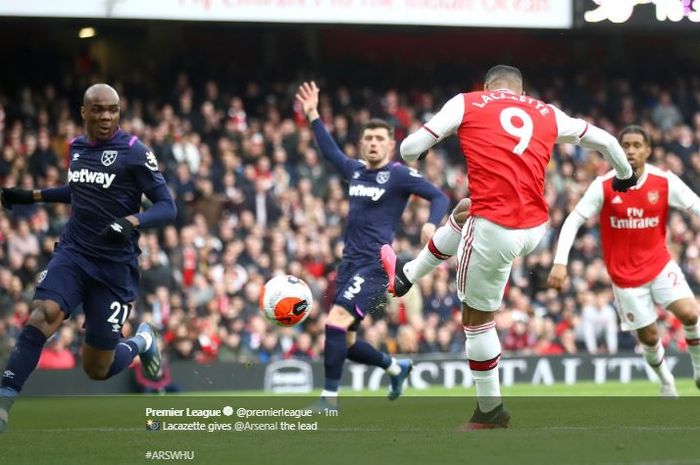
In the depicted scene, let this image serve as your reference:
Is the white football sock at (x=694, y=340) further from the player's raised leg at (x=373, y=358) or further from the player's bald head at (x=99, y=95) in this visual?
the player's bald head at (x=99, y=95)

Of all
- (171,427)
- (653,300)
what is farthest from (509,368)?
(171,427)

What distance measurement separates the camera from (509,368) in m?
18.6

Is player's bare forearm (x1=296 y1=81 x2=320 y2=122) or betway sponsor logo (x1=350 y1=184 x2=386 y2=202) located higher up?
player's bare forearm (x1=296 y1=81 x2=320 y2=122)

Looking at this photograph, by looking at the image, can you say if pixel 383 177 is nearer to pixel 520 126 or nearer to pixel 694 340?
pixel 520 126

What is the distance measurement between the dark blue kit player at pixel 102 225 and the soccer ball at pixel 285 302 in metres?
1.29

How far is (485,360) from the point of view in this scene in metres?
8.70

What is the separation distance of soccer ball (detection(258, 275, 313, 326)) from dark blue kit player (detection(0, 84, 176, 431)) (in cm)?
129

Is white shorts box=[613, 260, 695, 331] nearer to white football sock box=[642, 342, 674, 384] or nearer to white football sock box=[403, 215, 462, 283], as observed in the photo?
white football sock box=[642, 342, 674, 384]

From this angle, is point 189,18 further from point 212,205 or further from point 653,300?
point 653,300

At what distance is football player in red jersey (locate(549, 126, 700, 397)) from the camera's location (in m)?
11.3

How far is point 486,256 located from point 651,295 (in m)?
3.72
